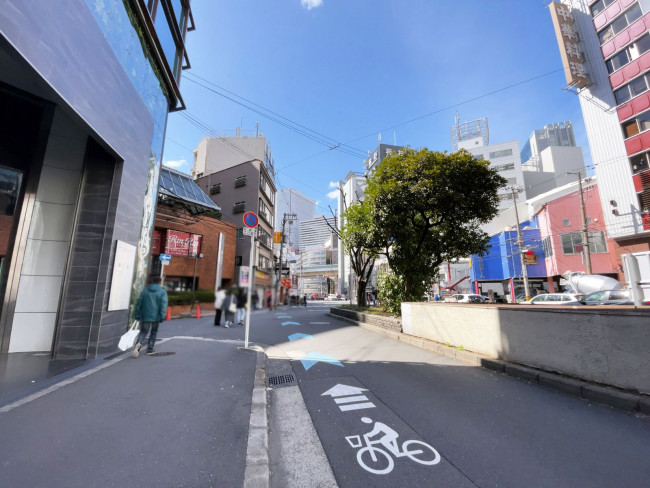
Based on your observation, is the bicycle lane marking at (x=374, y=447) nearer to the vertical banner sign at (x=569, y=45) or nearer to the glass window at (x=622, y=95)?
the glass window at (x=622, y=95)

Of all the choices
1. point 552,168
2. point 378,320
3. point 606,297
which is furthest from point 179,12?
point 552,168

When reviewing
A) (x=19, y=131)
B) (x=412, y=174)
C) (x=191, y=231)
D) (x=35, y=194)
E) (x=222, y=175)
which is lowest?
(x=191, y=231)

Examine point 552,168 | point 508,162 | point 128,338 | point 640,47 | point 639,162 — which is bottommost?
point 128,338

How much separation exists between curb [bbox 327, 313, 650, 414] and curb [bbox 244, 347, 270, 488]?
16.4ft

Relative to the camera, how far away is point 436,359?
7316 millimetres

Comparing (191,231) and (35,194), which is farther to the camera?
(35,194)

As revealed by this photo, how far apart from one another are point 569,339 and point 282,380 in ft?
17.7

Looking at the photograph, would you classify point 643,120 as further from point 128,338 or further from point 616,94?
point 128,338

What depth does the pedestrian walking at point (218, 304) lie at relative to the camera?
1.51 metres

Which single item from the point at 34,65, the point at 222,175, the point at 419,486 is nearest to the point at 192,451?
the point at 419,486

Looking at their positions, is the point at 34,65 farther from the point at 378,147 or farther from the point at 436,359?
the point at 378,147

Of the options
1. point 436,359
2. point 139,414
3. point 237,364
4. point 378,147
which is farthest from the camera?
point 378,147

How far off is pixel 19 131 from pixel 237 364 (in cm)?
718

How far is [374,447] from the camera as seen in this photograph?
3104 mm
